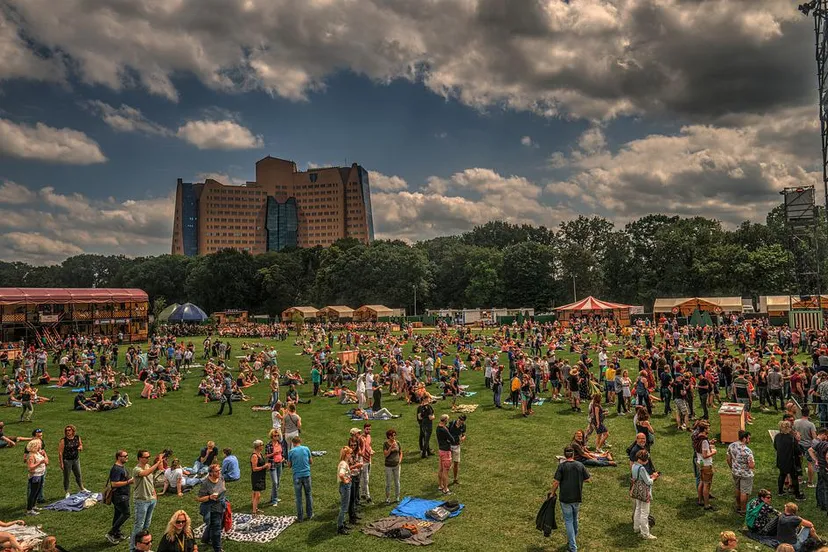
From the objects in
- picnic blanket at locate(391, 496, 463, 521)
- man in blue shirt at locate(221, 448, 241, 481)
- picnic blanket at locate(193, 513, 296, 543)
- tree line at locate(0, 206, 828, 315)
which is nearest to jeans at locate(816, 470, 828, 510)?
picnic blanket at locate(391, 496, 463, 521)

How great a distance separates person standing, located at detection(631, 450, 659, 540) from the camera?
9.30 metres

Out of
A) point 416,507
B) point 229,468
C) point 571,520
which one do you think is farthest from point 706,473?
point 229,468

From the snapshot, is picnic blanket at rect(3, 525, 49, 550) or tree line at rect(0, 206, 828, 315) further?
tree line at rect(0, 206, 828, 315)

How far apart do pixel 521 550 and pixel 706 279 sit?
220ft

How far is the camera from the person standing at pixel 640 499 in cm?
930

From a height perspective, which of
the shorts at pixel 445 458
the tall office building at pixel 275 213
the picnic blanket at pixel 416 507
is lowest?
the picnic blanket at pixel 416 507

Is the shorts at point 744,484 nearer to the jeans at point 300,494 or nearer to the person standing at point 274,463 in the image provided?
the jeans at point 300,494

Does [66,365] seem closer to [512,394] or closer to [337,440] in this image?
[337,440]

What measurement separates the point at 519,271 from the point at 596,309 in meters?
33.3

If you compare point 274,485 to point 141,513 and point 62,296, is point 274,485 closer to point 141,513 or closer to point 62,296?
point 141,513

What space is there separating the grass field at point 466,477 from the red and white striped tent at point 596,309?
1254 inches

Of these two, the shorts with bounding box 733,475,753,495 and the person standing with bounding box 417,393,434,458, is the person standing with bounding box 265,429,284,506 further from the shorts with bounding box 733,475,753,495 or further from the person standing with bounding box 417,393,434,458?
the shorts with bounding box 733,475,753,495

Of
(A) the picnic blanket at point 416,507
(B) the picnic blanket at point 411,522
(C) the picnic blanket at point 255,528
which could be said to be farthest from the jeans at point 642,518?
(C) the picnic blanket at point 255,528

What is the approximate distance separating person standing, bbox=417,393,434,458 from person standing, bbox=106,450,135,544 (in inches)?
259
